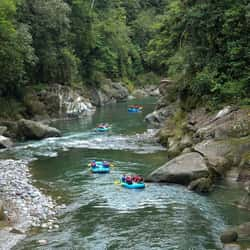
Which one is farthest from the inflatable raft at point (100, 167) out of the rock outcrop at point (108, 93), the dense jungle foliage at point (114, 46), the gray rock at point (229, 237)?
the rock outcrop at point (108, 93)

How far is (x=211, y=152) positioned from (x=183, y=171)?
2.10 meters

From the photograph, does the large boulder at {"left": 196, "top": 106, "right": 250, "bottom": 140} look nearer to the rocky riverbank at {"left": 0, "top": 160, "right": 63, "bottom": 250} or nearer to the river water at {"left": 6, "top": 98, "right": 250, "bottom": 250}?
the river water at {"left": 6, "top": 98, "right": 250, "bottom": 250}

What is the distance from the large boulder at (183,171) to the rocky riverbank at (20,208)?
15.7ft

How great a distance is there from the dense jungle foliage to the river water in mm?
5488

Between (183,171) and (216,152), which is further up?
(216,152)

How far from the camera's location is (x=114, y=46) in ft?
236

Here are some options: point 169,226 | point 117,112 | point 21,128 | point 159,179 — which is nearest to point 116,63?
point 117,112

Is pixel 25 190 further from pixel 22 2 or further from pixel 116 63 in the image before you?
pixel 116 63

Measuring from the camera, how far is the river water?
540 inches

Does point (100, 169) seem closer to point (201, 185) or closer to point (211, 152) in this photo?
point (211, 152)

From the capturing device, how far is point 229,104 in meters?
25.9

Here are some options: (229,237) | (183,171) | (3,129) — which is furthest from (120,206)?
(3,129)

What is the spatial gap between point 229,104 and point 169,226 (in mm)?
12627

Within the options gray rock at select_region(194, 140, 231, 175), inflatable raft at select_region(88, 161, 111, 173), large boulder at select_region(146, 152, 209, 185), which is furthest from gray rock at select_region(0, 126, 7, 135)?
gray rock at select_region(194, 140, 231, 175)
